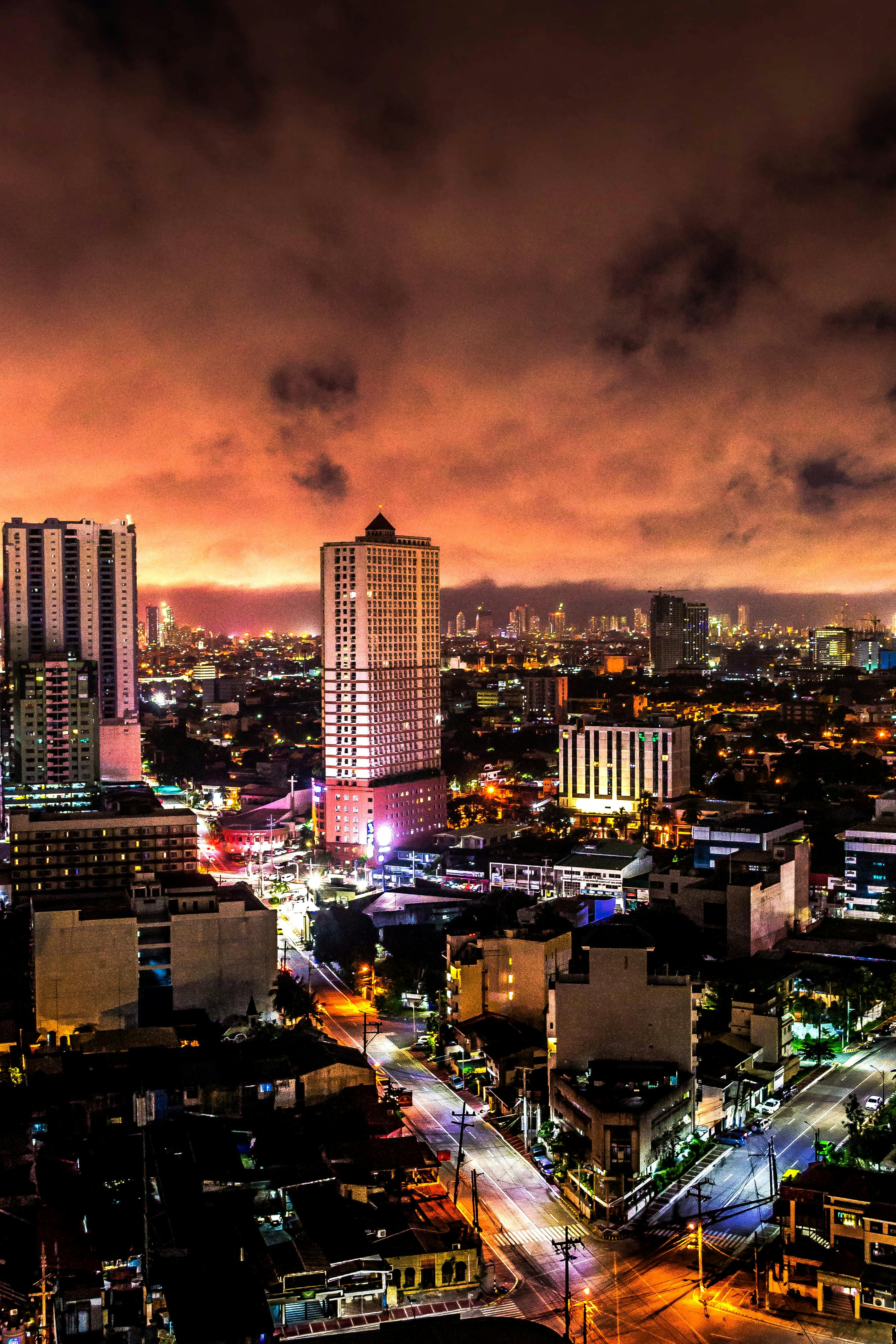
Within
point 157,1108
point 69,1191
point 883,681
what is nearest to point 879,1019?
point 157,1108

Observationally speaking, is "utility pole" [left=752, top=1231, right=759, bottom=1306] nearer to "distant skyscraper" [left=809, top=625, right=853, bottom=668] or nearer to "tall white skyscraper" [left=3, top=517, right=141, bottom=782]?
"tall white skyscraper" [left=3, top=517, right=141, bottom=782]

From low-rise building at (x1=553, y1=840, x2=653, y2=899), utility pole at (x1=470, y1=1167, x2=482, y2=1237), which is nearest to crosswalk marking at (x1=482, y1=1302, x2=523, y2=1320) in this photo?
utility pole at (x1=470, y1=1167, x2=482, y2=1237)

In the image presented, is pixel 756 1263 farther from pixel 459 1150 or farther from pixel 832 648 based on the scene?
pixel 832 648

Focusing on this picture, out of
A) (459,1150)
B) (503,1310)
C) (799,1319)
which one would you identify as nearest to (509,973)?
(459,1150)

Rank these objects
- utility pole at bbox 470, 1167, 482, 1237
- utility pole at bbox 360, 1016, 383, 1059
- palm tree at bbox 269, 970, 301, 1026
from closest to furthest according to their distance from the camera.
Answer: utility pole at bbox 470, 1167, 482, 1237, utility pole at bbox 360, 1016, 383, 1059, palm tree at bbox 269, 970, 301, 1026

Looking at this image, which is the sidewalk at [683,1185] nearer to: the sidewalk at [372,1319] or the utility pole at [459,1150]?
the utility pole at [459,1150]

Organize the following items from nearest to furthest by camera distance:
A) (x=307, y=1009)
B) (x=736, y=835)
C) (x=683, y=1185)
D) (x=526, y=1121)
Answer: (x=683, y=1185) → (x=526, y=1121) → (x=307, y=1009) → (x=736, y=835)
